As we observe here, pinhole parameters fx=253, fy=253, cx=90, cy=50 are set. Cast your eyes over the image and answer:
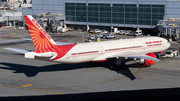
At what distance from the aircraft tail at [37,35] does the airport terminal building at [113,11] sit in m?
78.7

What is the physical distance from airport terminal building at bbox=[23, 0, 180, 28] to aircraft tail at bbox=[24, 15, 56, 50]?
78.7 meters

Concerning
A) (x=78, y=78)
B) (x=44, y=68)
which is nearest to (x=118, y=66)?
(x=78, y=78)

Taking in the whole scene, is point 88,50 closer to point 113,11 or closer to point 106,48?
point 106,48

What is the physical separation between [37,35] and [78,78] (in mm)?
11174

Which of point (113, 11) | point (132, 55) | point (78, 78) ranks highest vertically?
point (113, 11)

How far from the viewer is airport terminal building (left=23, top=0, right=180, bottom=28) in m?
115

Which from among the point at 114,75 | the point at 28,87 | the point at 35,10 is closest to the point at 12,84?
the point at 28,87

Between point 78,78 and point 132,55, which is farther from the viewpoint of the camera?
point 132,55

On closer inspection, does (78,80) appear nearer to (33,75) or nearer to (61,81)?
(61,81)

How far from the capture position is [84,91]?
3972 cm

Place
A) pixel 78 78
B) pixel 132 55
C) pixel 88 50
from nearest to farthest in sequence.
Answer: pixel 78 78 < pixel 88 50 < pixel 132 55

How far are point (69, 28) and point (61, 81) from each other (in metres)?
97.1

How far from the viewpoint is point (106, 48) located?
52969 mm

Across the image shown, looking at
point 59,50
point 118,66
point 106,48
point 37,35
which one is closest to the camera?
point 37,35
